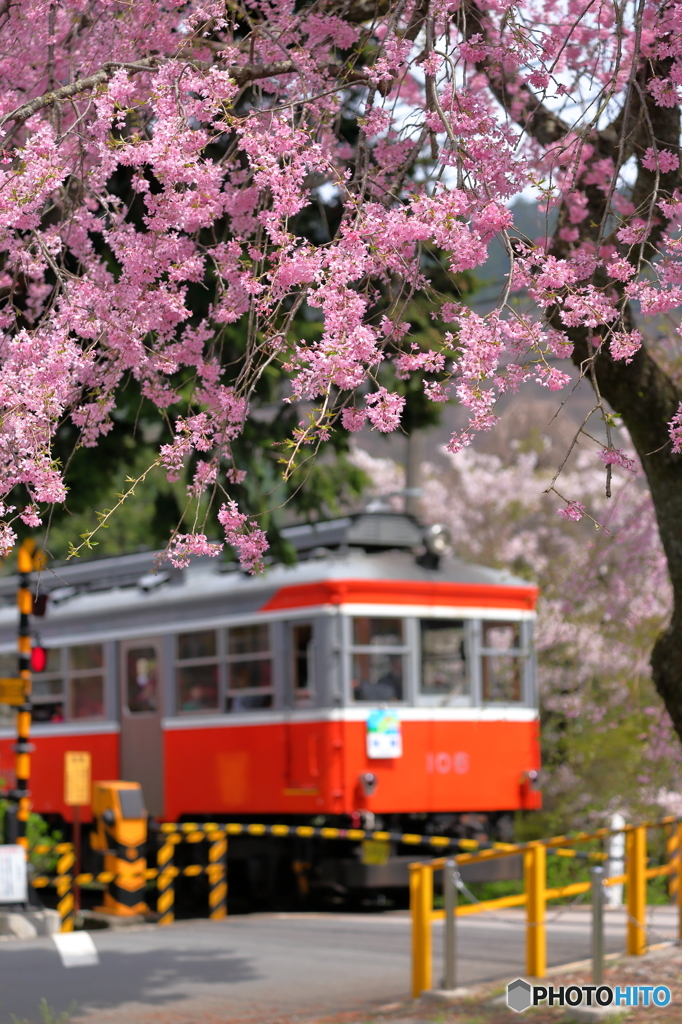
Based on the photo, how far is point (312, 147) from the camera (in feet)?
19.7

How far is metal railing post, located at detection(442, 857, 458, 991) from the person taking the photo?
8.99 meters

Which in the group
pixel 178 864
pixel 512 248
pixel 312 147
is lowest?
pixel 178 864

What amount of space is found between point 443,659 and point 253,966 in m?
4.88

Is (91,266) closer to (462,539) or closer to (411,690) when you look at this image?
(411,690)

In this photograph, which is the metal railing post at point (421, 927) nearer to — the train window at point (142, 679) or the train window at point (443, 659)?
the train window at point (443, 659)

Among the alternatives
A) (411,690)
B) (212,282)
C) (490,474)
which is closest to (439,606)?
(411,690)

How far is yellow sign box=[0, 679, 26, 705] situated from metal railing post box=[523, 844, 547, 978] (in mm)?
4892

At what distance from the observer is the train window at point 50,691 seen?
54.4 feet

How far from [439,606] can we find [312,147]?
8.92m

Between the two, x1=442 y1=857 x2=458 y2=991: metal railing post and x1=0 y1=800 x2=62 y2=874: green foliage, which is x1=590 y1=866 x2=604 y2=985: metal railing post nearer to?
x1=442 y1=857 x2=458 y2=991: metal railing post

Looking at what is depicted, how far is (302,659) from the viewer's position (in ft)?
45.6

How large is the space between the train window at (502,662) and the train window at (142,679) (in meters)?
3.52

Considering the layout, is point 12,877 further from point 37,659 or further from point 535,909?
point 535,909

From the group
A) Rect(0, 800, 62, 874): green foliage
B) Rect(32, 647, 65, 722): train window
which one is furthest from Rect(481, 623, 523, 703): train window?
Rect(32, 647, 65, 722): train window
